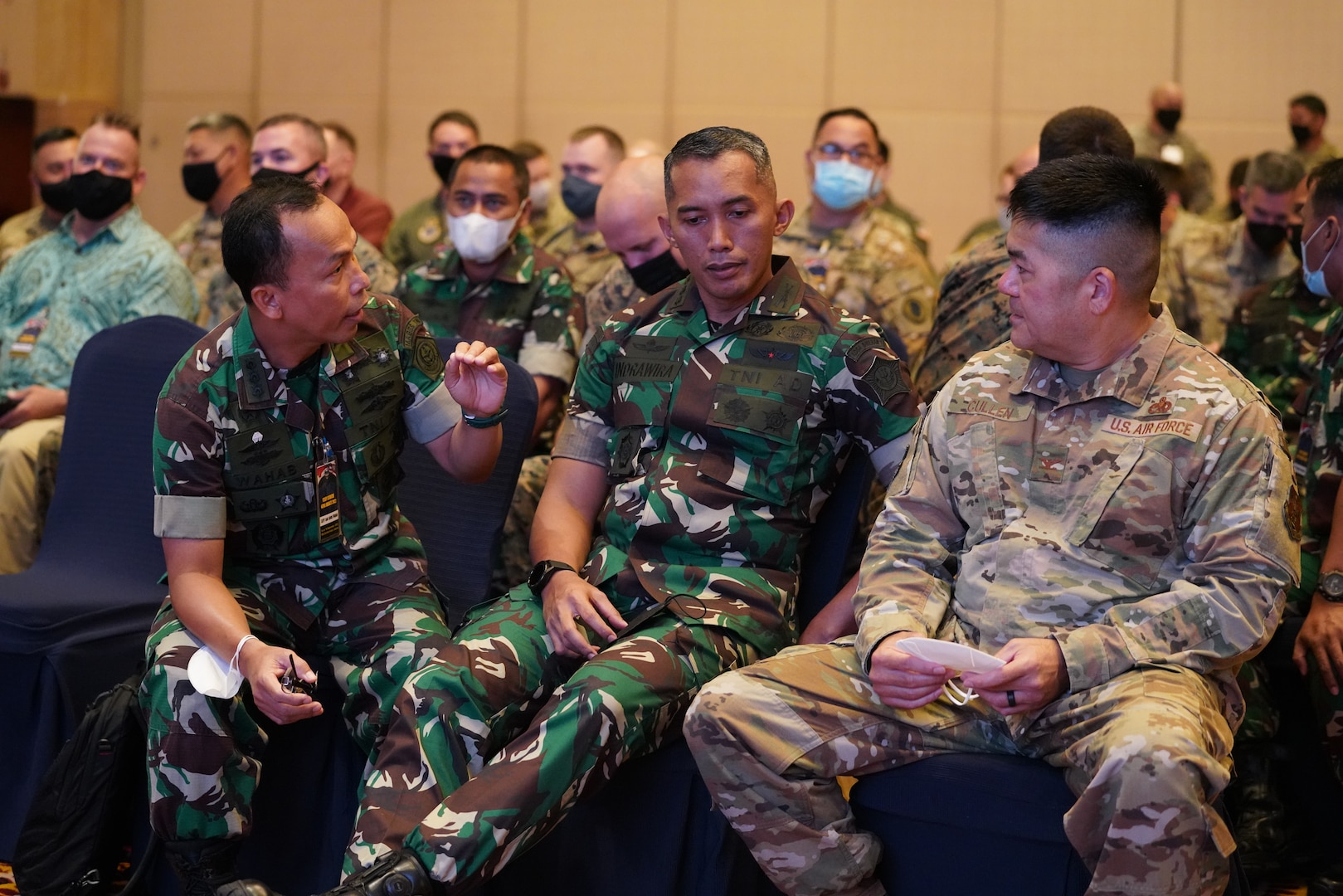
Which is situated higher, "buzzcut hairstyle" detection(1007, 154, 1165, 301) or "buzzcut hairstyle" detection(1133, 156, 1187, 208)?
"buzzcut hairstyle" detection(1133, 156, 1187, 208)

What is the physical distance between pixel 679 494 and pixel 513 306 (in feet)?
4.70

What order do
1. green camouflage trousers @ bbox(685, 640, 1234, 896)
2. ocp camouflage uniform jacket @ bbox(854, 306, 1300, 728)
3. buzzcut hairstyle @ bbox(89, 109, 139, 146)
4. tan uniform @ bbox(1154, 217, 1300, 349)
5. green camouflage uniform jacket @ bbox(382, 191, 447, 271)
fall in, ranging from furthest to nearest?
green camouflage uniform jacket @ bbox(382, 191, 447, 271), tan uniform @ bbox(1154, 217, 1300, 349), buzzcut hairstyle @ bbox(89, 109, 139, 146), ocp camouflage uniform jacket @ bbox(854, 306, 1300, 728), green camouflage trousers @ bbox(685, 640, 1234, 896)

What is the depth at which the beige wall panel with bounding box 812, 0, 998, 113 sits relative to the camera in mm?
8031

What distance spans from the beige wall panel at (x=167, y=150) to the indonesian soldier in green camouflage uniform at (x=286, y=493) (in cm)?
666

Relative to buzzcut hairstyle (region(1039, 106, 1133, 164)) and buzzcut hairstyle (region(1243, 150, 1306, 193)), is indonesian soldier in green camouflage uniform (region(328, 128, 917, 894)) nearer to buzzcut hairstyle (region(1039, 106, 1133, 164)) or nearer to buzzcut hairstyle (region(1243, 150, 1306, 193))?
buzzcut hairstyle (region(1039, 106, 1133, 164))

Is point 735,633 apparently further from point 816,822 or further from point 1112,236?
point 1112,236

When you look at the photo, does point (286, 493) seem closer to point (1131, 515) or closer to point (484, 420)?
point (484, 420)

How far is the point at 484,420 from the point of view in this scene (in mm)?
2584

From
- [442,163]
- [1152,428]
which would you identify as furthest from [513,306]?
[442,163]

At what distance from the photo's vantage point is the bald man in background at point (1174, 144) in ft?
23.2

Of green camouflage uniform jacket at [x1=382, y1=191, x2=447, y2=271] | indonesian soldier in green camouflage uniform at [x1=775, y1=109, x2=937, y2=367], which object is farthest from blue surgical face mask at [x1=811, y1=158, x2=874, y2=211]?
green camouflage uniform jacket at [x1=382, y1=191, x2=447, y2=271]

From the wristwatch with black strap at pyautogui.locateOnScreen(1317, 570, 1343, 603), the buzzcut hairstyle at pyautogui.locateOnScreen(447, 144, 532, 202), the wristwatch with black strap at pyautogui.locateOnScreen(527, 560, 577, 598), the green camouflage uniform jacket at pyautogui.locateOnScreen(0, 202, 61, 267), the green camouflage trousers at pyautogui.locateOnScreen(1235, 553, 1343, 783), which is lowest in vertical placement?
the green camouflage trousers at pyautogui.locateOnScreen(1235, 553, 1343, 783)

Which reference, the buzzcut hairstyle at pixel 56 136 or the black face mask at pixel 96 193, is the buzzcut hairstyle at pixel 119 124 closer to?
the black face mask at pixel 96 193

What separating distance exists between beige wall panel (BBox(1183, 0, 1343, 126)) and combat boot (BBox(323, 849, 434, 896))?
23.3 feet
